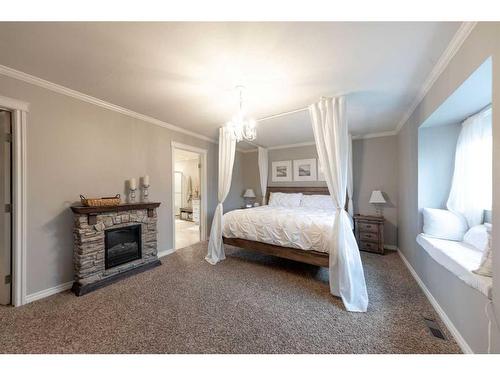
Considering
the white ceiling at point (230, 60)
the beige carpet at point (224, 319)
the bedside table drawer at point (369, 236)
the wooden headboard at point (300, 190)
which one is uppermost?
the white ceiling at point (230, 60)

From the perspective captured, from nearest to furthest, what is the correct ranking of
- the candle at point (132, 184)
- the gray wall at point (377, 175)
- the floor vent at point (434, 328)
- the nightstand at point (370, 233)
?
the floor vent at point (434, 328)
the candle at point (132, 184)
the nightstand at point (370, 233)
the gray wall at point (377, 175)

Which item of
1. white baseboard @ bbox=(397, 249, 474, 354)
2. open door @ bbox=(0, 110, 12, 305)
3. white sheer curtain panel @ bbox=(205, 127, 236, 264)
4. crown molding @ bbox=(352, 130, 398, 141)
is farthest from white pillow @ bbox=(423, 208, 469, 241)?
open door @ bbox=(0, 110, 12, 305)

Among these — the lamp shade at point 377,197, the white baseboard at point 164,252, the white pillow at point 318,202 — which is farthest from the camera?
the white pillow at point 318,202

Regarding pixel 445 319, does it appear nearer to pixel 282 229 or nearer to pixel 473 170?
pixel 473 170

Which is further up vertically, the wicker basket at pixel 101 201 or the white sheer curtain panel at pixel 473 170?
the white sheer curtain panel at pixel 473 170

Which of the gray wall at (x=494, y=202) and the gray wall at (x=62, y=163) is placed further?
the gray wall at (x=62, y=163)

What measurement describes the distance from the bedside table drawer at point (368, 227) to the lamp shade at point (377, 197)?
0.51 metres

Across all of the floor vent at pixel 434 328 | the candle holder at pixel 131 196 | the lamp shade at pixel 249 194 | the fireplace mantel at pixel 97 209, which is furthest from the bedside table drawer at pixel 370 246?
the candle holder at pixel 131 196

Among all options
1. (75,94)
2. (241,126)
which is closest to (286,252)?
(241,126)

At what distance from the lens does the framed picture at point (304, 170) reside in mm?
4883

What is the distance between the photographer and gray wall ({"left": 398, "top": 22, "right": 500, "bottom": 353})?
1.11 metres

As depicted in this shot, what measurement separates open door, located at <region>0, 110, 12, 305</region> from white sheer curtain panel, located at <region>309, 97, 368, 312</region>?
3416 mm

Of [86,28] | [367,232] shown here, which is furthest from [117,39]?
[367,232]

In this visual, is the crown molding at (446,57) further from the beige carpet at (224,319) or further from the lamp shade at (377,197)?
the beige carpet at (224,319)
